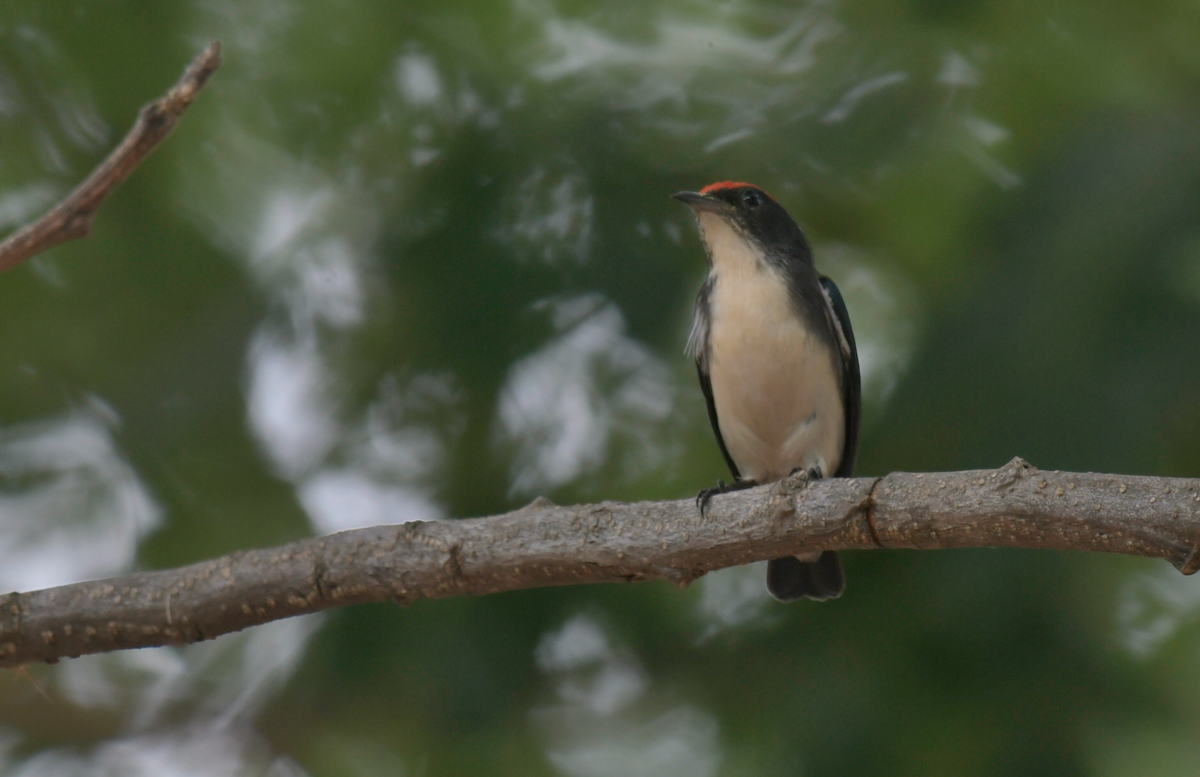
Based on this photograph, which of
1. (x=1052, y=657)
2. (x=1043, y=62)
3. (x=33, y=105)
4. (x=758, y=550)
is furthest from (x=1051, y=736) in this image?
(x=33, y=105)

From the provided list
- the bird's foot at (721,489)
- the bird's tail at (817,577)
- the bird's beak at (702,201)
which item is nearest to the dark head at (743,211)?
the bird's beak at (702,201)

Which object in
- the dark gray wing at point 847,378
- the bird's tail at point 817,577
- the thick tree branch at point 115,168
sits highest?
the thick tree branch at point 115,168

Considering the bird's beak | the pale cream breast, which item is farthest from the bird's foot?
the bird's beak

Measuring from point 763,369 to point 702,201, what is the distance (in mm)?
733

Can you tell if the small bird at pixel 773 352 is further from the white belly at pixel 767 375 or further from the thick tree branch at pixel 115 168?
the thick tree branch at pixel 115 168

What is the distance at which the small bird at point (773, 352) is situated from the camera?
4.44 metres

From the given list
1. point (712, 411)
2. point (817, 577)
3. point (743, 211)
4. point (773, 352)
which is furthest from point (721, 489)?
point (743, 211)

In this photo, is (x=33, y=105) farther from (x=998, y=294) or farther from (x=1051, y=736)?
(x=1051, y=736)

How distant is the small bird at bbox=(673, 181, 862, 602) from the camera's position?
444 centimetres

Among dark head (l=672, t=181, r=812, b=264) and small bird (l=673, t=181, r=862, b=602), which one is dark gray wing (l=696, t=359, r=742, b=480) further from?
dark head (l=672, t=181, r=812, b=264)

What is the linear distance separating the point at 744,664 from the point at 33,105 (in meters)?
3.88

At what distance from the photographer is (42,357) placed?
4867 mm

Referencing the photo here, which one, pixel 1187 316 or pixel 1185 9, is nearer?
pixel 1187 316

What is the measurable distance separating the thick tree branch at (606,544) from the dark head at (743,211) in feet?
6.74
